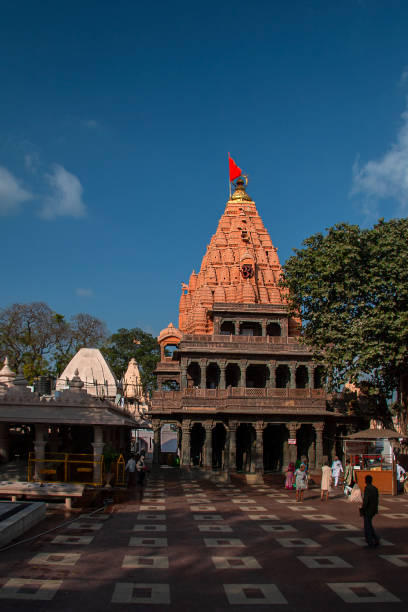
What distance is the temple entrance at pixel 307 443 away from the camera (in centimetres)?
3809

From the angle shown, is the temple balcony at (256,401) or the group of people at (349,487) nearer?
the group of people at (349,487)

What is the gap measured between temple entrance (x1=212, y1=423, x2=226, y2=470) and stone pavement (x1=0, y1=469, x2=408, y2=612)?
985 inches

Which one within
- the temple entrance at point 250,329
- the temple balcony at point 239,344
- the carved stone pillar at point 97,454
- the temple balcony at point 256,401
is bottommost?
the carved stone pillar at point 97,454

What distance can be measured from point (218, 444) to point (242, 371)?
355 inches

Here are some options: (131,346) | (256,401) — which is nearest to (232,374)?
(256,401)

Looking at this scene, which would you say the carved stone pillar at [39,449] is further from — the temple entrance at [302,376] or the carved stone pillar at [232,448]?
the temple entrance at [302,376]

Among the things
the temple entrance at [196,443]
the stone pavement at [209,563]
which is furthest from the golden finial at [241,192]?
the stone pavement at [209,563]

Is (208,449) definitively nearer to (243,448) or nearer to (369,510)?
(243,448)

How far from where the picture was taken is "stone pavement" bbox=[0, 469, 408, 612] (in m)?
9.18

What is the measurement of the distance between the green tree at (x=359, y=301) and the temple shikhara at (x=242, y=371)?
5.17 m

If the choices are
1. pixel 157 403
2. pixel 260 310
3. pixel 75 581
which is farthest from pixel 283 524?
pixel 260 310

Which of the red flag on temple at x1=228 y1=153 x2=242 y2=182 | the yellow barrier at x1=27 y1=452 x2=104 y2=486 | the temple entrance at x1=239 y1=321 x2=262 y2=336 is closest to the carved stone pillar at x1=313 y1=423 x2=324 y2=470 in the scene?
the temple entrance at x1=239 y1=321 x2=262 y2=336

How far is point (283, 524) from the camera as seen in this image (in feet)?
55.0

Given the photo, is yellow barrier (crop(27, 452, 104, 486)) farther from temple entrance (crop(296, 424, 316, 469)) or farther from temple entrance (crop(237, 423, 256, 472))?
temple entrance (crop(237, 423, 256, 472))
